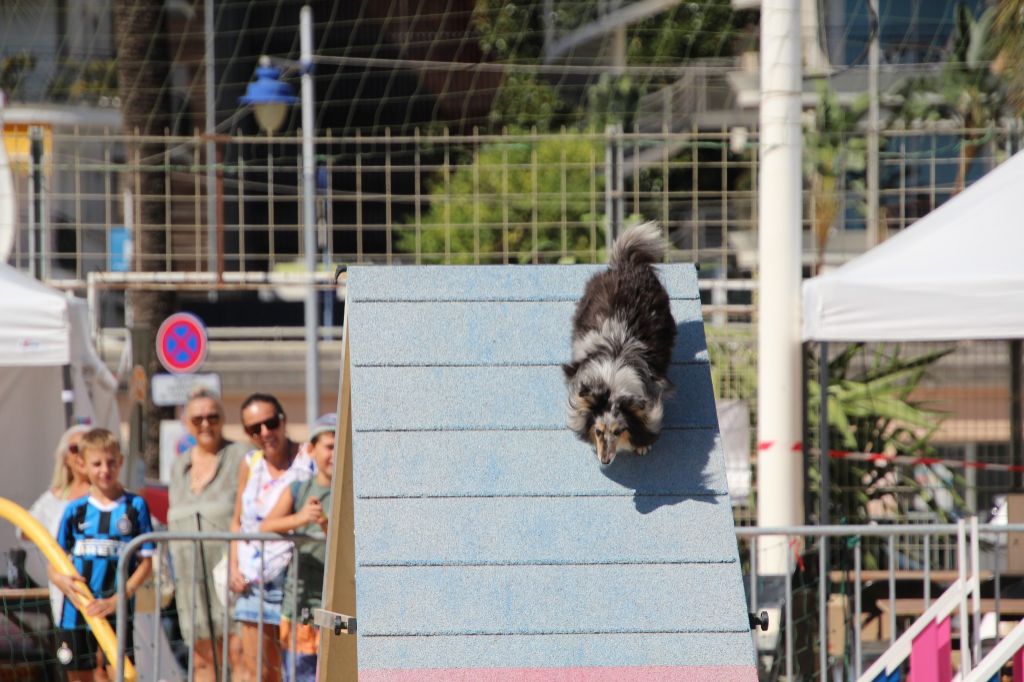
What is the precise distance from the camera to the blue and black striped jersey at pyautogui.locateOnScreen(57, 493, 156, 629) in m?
5.69

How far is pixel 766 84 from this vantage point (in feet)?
21.7

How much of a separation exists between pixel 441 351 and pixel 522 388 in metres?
0.29

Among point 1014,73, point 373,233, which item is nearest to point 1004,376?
point 1014,73

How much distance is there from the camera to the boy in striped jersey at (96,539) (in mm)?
5691

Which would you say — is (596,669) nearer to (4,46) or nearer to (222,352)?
(222,352)

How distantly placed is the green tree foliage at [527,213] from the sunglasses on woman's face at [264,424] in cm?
188

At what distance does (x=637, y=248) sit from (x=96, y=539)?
2909 millimetres

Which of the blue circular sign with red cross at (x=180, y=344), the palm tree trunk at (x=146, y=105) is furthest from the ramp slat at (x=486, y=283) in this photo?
the palm tree trunk at (x=146, y=105)

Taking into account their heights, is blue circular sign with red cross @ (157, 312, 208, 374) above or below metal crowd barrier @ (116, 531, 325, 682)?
above

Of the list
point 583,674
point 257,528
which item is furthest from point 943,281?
point 257,528

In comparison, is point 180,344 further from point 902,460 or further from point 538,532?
point 538,532

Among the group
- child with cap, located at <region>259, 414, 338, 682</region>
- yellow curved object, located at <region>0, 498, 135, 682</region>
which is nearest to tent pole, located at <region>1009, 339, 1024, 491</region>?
child with cap, located at <region>259, 414, 338, 682</region>

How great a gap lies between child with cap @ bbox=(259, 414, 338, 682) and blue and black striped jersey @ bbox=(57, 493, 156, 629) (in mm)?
634

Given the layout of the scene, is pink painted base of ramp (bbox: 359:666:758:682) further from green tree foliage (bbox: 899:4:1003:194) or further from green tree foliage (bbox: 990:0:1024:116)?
green tree foliage (bbox: 899:4:1003:194)
